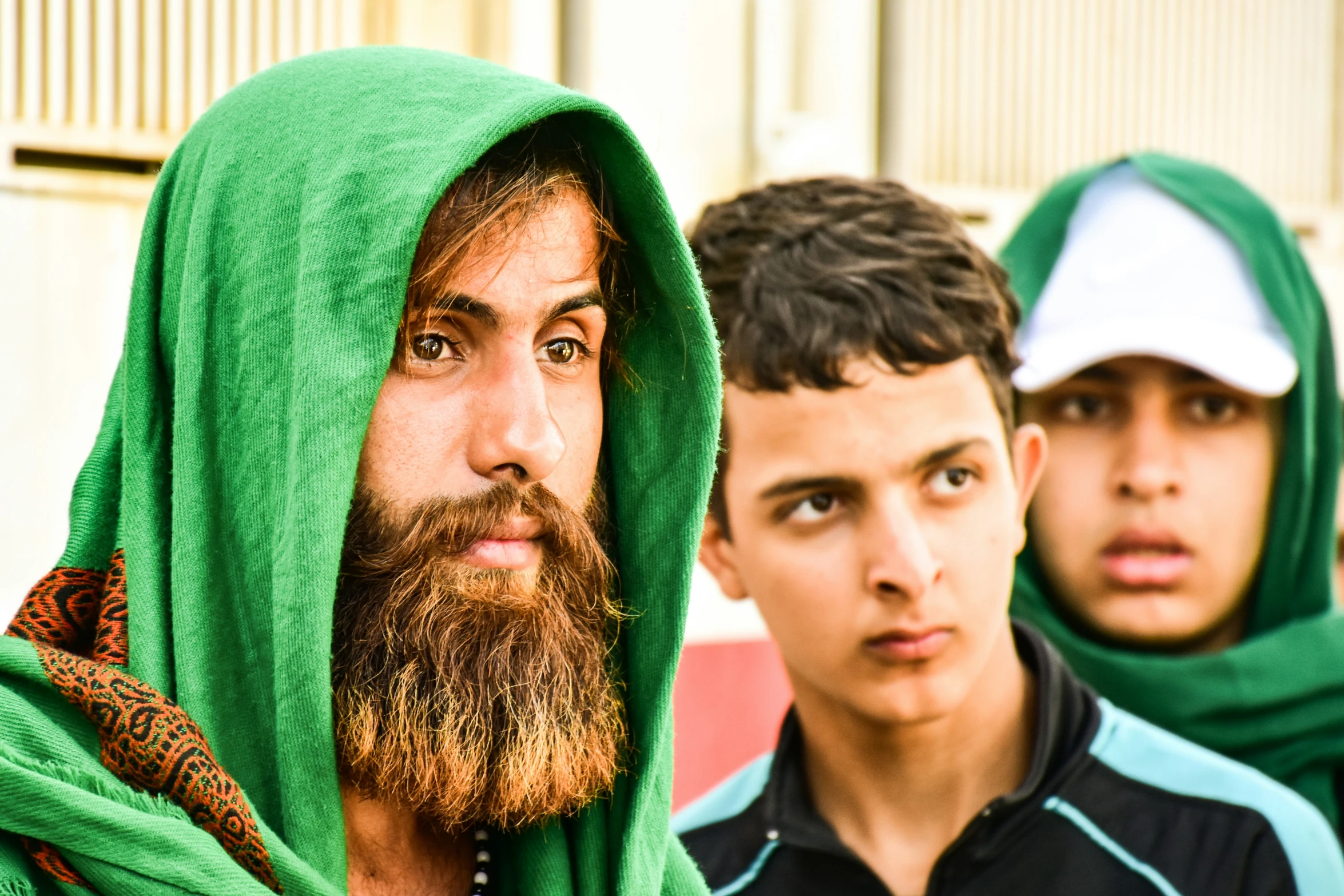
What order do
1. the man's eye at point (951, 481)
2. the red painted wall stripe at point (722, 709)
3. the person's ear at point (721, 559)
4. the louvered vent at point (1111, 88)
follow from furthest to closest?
the louvered vent at point (1111, 88) < the red painted wall stripe at point (722, 709) < the person's ear at point (721, 559) < the man's eye at point (951, 481)

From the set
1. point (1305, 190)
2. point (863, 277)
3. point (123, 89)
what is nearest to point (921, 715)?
point (863, 277)

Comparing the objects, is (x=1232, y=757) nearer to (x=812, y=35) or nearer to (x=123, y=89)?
(x=812, y=35)

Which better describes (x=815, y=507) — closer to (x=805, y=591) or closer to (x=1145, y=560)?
(x=805, y=591)

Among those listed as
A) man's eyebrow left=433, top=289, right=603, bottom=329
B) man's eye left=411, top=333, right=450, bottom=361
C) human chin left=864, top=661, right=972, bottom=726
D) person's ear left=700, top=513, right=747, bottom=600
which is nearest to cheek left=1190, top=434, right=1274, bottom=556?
human chin left=864, top=661, right=972, bottom=726

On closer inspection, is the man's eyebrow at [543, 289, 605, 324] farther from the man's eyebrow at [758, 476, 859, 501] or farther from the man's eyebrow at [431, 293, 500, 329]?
the man's eyebrow at [758, 476, 859, 501]

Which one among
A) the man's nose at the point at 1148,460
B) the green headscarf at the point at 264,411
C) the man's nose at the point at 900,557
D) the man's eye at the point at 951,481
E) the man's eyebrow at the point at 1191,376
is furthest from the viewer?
the man's eyebrow at the point at 1191,376

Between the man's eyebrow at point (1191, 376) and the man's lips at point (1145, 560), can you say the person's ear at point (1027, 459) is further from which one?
the man's eyebrow at point (1191, 376)

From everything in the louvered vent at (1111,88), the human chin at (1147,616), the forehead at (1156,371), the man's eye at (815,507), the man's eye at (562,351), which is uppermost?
the louvered vent at (1111,88)

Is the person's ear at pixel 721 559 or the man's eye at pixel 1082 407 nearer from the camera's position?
the person's ear at pixel 721 559

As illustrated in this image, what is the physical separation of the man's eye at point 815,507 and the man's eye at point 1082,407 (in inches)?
32.8

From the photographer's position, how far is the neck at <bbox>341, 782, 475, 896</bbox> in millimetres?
1747

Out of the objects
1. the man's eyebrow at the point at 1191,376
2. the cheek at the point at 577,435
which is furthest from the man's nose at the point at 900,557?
the man's eyebrow at the point at 1191,376

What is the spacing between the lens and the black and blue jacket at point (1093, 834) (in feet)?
7.62

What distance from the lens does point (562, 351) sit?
187 centimetres
